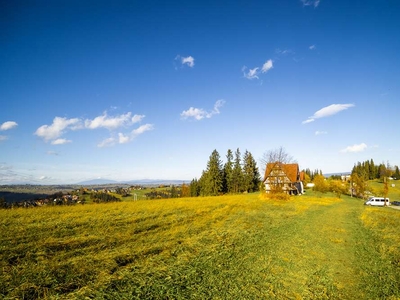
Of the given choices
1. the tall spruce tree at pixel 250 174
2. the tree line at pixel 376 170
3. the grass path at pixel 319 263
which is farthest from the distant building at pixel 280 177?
the tree line at pixel 376 170

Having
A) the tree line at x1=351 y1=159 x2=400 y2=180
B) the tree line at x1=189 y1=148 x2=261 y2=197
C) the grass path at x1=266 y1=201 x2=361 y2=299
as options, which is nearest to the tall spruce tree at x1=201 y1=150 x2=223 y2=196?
the tree line at x1=189 y1=148 x2=261 y2=197

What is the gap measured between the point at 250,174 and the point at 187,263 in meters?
66.4

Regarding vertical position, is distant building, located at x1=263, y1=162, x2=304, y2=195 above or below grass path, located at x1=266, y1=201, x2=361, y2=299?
above

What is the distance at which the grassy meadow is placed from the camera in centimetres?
564

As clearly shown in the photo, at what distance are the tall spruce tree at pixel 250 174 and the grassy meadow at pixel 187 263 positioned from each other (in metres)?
57.0

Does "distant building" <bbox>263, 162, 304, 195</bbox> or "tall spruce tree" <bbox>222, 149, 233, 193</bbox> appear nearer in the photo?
"distant building" <bbox>263, 162, 304, 195</bbox>

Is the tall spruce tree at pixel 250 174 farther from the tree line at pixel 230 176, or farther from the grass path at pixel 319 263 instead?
the grass path at pixel 319 263

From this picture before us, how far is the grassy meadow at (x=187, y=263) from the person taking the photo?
564 centimetres

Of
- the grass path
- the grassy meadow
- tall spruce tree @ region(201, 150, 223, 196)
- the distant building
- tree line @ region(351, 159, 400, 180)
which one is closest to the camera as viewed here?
the grassy meadow

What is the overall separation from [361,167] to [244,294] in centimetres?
15589

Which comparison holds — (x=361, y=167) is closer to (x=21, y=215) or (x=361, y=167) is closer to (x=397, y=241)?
(x=397, y=241)

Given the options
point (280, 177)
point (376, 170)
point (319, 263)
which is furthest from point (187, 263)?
point (376, 170)

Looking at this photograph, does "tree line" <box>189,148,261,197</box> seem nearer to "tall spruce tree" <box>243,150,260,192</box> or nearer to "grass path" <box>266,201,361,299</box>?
"tall spruce tree" <box>243,150,260,192</box>

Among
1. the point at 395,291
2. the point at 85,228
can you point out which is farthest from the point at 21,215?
the point at 395,291
